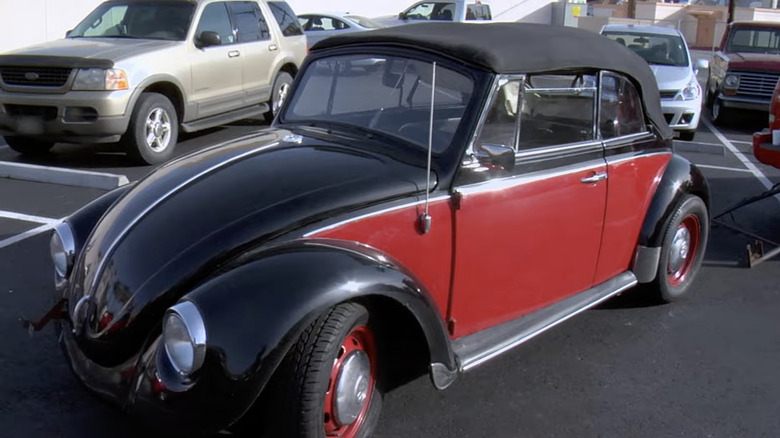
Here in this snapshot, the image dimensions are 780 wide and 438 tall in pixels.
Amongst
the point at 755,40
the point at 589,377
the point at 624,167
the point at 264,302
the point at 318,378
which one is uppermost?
the point at 755,40

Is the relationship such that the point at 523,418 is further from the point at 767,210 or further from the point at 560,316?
the point at 767,210

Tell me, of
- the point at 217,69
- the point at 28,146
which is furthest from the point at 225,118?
the point at 28,146

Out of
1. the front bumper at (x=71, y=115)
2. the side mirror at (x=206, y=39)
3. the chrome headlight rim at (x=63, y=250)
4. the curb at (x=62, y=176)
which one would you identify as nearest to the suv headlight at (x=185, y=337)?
the chrome headlight rim at (x=63, y=250)

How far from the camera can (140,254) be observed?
3479 mm

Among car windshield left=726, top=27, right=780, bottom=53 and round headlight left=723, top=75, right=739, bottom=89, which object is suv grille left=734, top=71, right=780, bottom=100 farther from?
car windshield left=726, top=27, right=780, bottom=53

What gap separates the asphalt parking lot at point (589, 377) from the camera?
3818 mm

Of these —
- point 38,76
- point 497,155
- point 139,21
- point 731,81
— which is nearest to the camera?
point 497,155

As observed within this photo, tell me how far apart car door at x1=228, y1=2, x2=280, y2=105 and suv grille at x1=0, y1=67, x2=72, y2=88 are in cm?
245

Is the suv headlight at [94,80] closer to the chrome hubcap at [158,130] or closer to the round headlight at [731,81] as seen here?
the chrome hubcap at [158,130]

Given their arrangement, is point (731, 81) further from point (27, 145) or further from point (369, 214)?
point (369, 214)

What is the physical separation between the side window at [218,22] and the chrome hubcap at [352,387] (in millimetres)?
7234

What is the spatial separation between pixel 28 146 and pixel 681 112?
27.4 ft

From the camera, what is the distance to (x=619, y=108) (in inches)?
195

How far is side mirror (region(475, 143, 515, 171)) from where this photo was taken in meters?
3.86
